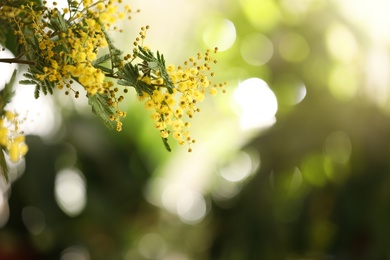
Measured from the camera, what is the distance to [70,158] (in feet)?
6.61

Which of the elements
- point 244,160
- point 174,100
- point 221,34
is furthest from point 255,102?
point 174,100

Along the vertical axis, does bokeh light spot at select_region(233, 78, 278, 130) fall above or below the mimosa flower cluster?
above

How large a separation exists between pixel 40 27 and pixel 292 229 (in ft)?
4.89

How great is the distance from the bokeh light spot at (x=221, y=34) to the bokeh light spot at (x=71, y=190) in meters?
0.66

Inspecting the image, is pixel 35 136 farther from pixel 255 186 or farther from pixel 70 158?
pixel 255 186

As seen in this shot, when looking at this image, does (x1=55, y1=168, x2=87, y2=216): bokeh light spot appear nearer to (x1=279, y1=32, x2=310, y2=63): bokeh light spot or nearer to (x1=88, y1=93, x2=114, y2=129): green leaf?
(x1=279, y1=32, x2=310, y2=63): bokeh light spot

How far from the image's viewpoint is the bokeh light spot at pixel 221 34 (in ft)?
7.23

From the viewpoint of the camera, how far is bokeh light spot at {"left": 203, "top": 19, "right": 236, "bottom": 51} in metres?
2.20

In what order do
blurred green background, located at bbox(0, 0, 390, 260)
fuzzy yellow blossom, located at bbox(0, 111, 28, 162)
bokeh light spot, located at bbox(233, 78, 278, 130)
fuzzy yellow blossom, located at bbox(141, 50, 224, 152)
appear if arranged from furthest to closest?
bokeh light spot, located at bbox(233, 78, 278, 130)
blurred green background, located at bbox(0, 0, 390, 260)
fuzzy yellow blossom, located at bbox(141, 50, 224, 152)
fuzzy yellow blossom, located at bbox(0, 111, 28, 162)

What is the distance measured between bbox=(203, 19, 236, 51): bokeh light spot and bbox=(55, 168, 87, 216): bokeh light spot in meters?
0.66

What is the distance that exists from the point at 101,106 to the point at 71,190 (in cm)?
158

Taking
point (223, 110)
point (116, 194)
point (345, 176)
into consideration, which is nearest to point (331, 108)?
point (345, 176)

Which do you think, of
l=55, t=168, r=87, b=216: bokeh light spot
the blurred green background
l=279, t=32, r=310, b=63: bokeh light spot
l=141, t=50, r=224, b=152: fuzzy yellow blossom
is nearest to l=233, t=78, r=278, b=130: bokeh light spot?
the blurred green background

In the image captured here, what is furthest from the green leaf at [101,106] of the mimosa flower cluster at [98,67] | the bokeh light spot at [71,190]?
the bokeh light spot at [71,190]
